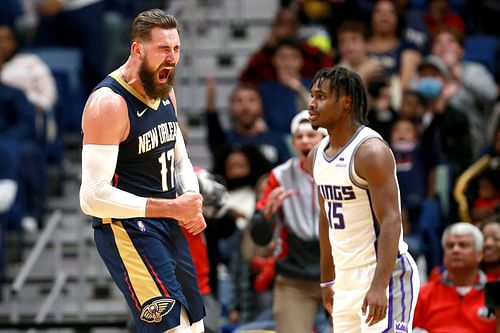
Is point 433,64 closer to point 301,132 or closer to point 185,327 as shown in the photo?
point 301,132

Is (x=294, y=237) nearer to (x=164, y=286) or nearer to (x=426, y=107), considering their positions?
(x=164, y=286)

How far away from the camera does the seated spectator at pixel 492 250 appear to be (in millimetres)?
7699

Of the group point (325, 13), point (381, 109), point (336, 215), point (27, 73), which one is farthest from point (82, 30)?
point (336, 215)

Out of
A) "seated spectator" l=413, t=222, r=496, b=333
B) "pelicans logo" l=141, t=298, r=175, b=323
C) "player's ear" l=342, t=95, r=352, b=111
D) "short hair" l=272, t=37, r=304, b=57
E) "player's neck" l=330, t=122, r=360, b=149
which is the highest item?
"short hair" l=272, t=37, r=304, b=57

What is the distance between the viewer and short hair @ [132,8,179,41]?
5.48 metres

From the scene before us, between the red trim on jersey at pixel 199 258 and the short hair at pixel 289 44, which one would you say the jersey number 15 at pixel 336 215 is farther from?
the short hair at pixel 289 44

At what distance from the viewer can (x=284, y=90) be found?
10.9m

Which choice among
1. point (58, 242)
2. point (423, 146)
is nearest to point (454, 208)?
point (423, 146)

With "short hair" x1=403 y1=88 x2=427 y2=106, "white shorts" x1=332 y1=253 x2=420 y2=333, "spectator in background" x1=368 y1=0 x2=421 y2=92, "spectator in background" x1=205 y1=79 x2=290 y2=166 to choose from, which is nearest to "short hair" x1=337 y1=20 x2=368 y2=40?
"spectator in background" x1=368 y1=0 x2=421 y2=92

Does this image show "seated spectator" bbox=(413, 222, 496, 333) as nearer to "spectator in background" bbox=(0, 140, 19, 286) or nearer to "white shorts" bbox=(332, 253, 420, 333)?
"white shorts" bbox=(332, 253, 420, 333)

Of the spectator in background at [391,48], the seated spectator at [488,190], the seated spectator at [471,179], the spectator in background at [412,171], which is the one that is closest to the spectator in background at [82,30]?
the spectator in background at [391,48]

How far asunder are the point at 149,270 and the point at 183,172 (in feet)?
1.86

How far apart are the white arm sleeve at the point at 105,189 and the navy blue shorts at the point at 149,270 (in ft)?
0.42

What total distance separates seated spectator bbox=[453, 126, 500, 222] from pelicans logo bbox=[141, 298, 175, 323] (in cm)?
421
